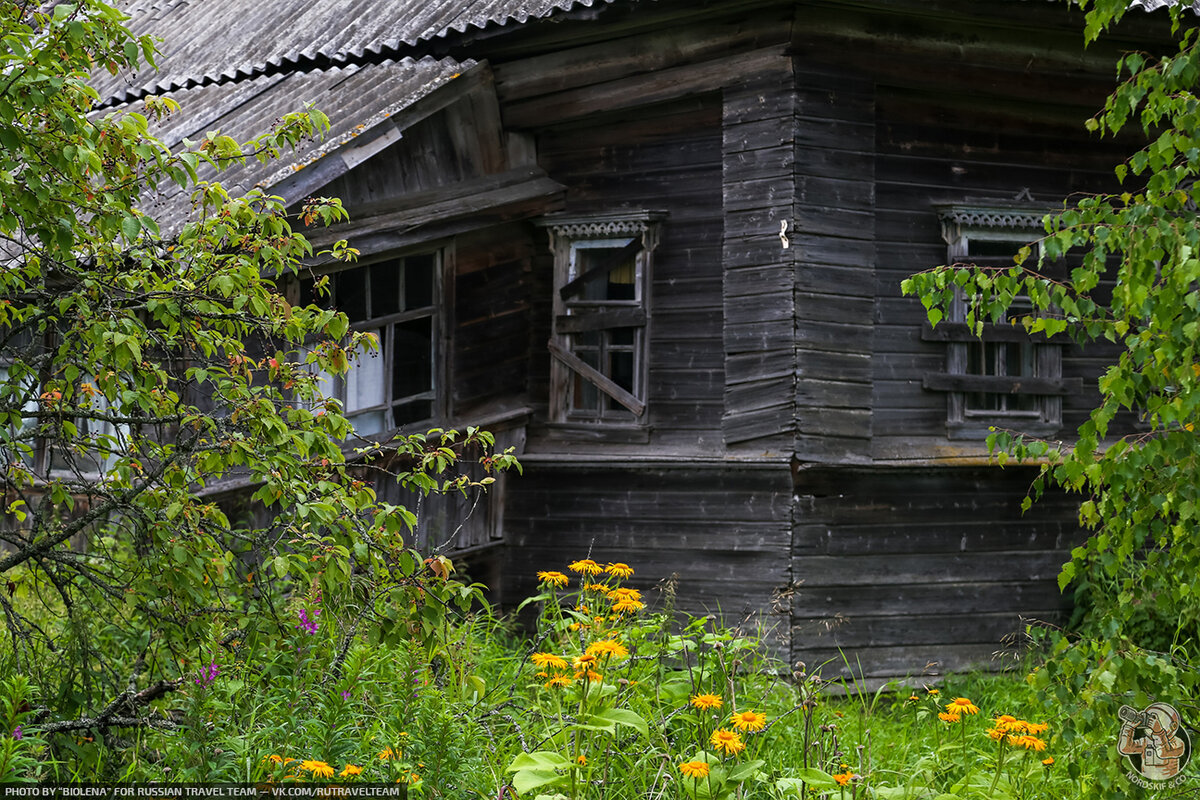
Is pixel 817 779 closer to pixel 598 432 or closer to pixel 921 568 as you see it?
pixel 921 568

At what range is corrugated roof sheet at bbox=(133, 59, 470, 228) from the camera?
662 centimetres

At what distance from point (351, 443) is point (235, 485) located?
1.01 m

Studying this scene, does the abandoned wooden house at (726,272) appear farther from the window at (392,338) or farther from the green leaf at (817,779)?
the green leaf at (817,779)

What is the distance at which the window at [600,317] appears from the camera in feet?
24.9

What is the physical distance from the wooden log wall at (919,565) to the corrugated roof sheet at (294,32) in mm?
3591

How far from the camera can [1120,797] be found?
310 centimetres

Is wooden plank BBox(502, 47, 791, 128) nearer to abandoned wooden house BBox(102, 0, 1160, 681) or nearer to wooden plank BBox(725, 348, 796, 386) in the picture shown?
abandoned wooden house BBox(102, 0, 1160, 681)

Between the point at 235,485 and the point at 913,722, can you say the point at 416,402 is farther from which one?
the point at 913,722

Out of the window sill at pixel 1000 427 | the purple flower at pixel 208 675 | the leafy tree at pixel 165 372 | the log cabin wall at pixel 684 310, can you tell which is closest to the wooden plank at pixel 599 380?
the log cabin wall at pixel 684 310

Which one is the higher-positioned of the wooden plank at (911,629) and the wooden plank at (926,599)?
the wooden plank at (926,599)

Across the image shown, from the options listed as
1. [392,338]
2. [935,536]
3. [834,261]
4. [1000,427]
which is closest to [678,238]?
[834,261]

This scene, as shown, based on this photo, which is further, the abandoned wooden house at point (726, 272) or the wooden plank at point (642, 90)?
the wooden plank at point (642, 90)

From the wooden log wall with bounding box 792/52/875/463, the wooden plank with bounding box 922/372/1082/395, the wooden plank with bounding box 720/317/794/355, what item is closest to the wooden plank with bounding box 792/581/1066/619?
the wooden log wall with bounding box 792/52/875/463

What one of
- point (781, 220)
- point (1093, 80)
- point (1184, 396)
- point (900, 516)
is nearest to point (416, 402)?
point (781, 220)
